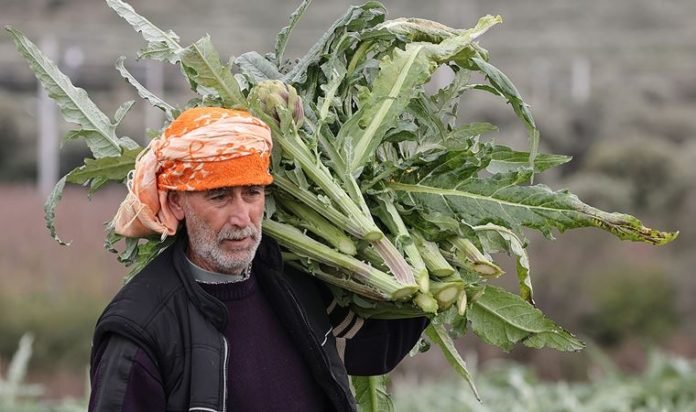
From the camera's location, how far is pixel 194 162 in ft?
9.13

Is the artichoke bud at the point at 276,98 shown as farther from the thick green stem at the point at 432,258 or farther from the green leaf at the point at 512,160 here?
Answer: the green leaf at the point at 512,160

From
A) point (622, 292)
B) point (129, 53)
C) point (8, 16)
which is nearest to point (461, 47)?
point (622, 292)

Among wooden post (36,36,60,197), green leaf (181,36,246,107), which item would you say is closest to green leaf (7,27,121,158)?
green leaf (181,36,246,107)

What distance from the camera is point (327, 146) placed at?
2.99 m

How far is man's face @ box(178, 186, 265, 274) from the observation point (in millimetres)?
2811

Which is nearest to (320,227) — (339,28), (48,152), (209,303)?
(209,303)

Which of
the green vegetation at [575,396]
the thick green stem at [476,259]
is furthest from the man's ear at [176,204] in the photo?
the green vegetation at [575,396]

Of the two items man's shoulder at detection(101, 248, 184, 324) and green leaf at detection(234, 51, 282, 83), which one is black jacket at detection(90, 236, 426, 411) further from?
green leaf at detection(234, 51, 282, 83)

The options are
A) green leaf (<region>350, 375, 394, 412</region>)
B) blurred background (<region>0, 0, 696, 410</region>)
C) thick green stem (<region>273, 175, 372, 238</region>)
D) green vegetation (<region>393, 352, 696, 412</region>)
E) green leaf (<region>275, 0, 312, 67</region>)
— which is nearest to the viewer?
thick green stem (<region>273, 175, 372, 238</region>)

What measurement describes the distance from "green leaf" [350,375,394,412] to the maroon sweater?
0.40 m

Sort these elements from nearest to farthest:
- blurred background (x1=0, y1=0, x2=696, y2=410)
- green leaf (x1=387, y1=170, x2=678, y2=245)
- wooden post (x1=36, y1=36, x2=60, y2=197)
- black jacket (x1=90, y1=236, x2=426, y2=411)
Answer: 1. black jacket (x1=90, y1=236, x2=426, y2=411)
2. green leaf (x1=387, y1=170, x2=678, y2=245)
3. blurred background (x1=0, y1=0, x2=696, y2=410)
4. wooden post (x1=36, y1=36, x2=60, y2=197)

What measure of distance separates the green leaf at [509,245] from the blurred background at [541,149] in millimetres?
1130

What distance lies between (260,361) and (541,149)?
18.6m

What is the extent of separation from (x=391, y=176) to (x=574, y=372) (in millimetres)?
8165
